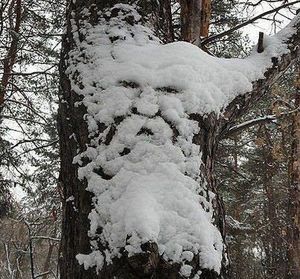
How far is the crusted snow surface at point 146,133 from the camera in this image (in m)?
1.18

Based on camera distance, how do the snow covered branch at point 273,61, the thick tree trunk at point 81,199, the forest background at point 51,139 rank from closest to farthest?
the thick tree trunk at point 81,199 → the snow covered branch at point 273,61 → the forest background at point 51,139

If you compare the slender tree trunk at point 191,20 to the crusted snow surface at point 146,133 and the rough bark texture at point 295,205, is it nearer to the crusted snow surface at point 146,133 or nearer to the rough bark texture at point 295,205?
the crusted snow surface at point 146,133

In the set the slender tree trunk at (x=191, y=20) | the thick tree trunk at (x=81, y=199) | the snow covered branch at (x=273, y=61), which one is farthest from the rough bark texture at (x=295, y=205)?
the thick tree trunk at (x=81, y=199)

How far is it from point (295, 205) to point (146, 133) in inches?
265

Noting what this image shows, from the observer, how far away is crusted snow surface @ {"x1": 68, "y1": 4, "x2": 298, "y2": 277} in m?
1.18

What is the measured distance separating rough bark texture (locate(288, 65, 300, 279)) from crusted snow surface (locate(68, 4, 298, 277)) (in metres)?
5.79

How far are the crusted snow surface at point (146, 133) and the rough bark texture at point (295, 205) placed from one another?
5.79 m

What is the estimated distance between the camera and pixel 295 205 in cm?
738

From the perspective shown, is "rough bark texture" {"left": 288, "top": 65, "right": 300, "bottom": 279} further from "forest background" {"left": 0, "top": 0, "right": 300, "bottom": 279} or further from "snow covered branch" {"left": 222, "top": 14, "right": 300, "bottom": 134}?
"snow covered branch" {"left": 222, "top": 14, "right": 300, "bottom": 134}

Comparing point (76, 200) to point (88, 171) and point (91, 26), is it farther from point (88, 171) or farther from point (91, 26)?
point (91, 26)

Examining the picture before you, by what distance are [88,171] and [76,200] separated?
11 cm

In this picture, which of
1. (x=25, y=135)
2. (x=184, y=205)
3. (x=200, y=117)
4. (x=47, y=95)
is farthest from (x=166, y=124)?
(x=25, y=135)

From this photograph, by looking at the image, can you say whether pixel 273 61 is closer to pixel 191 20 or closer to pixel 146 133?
pixel 146 133

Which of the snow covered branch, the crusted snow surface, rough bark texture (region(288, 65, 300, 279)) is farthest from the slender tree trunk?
rough bark texture (region(288, 65, 300, 279))
